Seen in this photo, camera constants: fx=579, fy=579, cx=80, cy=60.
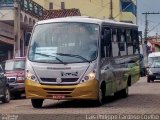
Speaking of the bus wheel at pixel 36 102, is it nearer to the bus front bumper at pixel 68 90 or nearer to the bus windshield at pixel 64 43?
the bus front bumper at pixel 68 90

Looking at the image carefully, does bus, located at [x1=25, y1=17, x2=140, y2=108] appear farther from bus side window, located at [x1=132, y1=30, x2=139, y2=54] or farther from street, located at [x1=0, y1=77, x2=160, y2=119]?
bus side window, located at [x1=132, y1=30, x2=139, y2=54]

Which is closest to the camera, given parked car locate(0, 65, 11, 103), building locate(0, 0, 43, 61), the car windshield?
parked car locate(0, 65, 11, 103)

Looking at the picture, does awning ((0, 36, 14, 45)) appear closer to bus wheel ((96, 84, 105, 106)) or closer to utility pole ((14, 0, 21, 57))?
utility pole ((14, 0, 21, 57))

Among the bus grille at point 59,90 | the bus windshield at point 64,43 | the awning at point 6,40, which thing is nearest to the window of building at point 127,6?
the awning at point 6,40

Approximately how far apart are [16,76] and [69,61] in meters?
9.19

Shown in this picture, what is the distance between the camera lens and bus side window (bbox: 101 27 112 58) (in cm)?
1892

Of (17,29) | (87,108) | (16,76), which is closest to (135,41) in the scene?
(16,76)

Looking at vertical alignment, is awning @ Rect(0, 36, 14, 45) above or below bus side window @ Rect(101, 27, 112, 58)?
below

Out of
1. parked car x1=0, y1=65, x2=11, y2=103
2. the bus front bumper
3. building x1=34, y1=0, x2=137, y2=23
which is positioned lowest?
parked car x1=0, y1=65, x2=11, y2=103

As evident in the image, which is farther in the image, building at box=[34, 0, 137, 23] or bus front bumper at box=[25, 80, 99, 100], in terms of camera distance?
building at box=[34, 0, 137, 23]

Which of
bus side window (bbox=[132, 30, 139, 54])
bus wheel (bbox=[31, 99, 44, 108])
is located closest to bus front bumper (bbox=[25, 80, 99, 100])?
bus wheel (bbox=[31, 99, 44, 108])

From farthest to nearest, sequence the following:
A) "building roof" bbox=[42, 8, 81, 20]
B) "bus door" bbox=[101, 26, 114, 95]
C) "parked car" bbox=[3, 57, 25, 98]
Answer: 1. "building roof" bbox=[42, 8, 81, 20]
2. "parked car" bbox=[3, 57, 25, 98]
3. "bus door" bbox=[101, 26, 114, 95]

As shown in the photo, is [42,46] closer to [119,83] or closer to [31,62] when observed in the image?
[31,62]

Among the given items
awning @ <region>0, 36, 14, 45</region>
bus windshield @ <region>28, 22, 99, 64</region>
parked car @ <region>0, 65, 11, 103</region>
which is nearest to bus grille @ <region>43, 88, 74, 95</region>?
bus windshield @ <region>28, 22, 99, 64</region>
